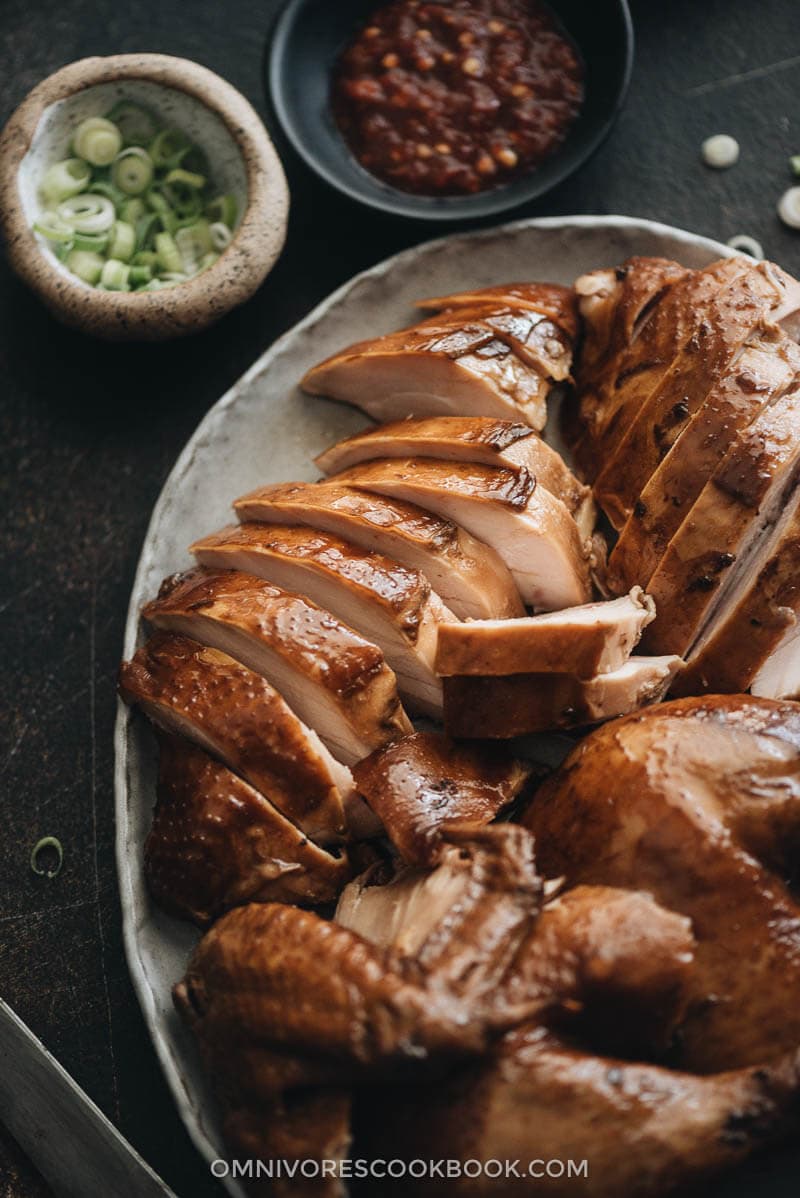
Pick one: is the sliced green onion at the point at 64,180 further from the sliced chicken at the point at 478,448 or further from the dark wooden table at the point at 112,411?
the sliced chicken at the point at 478,448

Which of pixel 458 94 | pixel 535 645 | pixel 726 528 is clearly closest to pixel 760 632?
pixel 726 528

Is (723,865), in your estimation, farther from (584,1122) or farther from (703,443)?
(703,443)

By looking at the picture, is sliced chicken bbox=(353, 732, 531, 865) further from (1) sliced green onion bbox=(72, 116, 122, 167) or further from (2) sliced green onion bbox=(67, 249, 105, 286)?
(1) sliced green onion bbox=(72, 116, 122, 167)

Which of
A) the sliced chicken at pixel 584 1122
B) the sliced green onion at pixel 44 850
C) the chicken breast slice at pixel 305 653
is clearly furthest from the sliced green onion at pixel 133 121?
the sliced chicken at pixel 584 1122

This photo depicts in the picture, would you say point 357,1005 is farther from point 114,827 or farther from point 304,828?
point 114,827

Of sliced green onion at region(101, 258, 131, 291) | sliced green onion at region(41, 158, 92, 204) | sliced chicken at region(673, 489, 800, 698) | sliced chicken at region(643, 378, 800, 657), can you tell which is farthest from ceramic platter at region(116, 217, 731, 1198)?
sliced chicken at region(673, 489, 800, 698)
